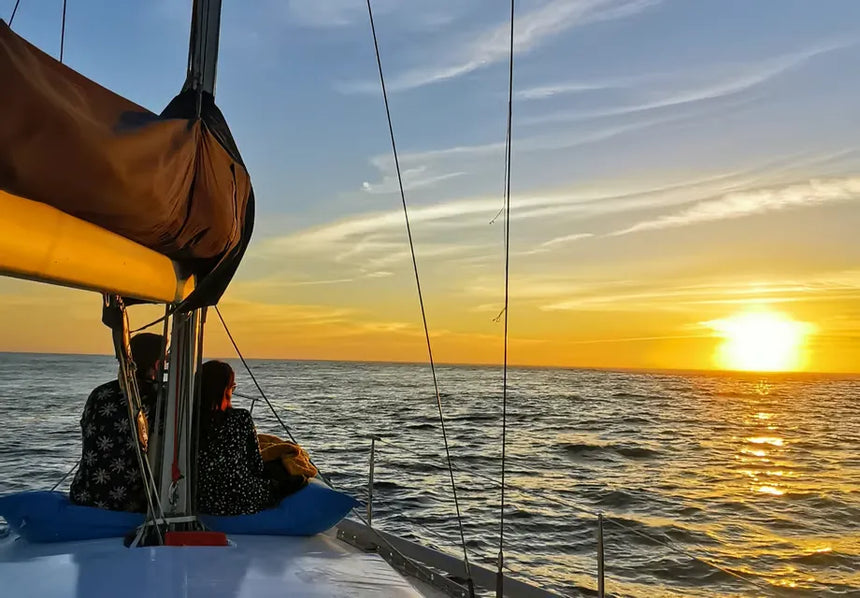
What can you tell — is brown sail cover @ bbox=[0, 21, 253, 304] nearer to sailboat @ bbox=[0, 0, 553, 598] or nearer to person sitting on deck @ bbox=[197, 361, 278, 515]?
sailboat @ bbox=[0, 0, 553, 598]

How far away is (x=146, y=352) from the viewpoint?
149 inches

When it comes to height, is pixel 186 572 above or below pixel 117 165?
below

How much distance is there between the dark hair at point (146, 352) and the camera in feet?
12.4

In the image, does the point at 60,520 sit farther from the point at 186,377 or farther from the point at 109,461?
the point at 186,377

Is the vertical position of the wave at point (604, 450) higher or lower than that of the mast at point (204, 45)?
lower

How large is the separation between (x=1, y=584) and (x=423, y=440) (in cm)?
1844

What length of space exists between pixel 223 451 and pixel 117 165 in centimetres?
206

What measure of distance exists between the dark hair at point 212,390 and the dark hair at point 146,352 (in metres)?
0.30

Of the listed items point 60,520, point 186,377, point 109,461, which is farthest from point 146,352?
point 60,520

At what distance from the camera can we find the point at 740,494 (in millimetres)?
Result: 14266

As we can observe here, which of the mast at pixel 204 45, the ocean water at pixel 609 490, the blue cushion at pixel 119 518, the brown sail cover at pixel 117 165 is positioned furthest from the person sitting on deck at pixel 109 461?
the ocean water at pixel 609 490

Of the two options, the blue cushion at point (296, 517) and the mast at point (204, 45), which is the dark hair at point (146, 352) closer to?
the blue cushion at point (296, 517)

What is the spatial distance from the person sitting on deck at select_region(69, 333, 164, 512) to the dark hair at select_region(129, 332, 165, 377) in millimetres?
201

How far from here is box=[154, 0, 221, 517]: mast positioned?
341 centimetres
